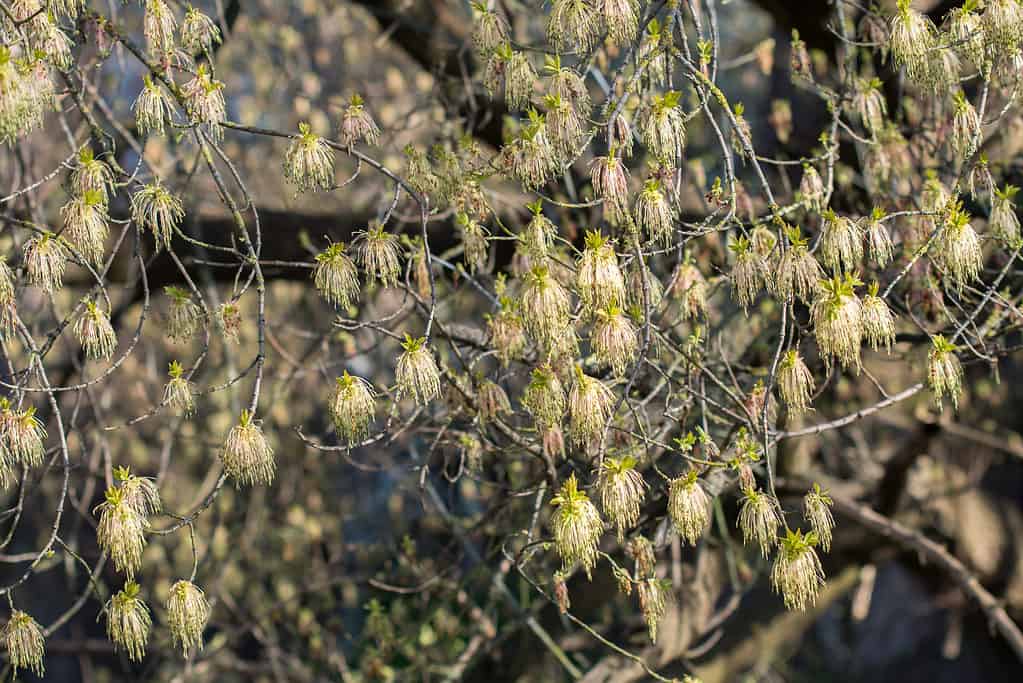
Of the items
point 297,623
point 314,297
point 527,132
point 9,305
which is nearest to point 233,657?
point 297,623

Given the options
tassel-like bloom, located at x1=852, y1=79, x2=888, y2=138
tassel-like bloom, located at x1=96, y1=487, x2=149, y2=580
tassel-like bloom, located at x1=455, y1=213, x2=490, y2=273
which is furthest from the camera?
tassel-like bloom, located at x1=852, y1=79, x2=888, y2=138

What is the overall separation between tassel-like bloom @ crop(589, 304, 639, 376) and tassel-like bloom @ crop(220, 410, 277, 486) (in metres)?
0.68

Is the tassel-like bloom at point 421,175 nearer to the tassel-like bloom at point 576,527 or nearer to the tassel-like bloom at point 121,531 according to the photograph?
the tassel-like bloom at point 576,527

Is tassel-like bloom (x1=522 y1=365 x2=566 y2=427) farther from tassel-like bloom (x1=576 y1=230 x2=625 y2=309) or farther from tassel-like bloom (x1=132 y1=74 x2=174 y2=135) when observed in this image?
tassel-like bloom (x1=132 y1=74 x2=174 y2=135)

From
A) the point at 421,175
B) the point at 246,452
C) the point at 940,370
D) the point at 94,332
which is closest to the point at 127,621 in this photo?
the point at 246,452

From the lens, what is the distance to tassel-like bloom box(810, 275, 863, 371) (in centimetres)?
221

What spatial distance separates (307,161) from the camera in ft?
7.89

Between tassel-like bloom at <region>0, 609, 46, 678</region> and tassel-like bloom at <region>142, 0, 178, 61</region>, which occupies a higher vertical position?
tassel-like bloom at <region>142, 0, 178, 61</region>

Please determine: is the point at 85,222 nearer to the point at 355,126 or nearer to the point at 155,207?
the point at 155,207

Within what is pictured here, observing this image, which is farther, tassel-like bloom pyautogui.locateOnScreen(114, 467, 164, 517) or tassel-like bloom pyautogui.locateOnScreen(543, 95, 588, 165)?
tassel-like bloom pyautogui.locateOnScreen(543, 95, 588, 165)

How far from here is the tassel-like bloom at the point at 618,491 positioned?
2.30 metres

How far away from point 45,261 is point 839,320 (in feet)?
4.92

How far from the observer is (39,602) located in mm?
8164

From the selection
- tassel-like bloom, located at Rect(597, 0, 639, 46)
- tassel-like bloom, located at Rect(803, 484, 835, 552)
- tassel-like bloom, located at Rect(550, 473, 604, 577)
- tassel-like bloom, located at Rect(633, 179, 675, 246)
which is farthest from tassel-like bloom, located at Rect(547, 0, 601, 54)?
tassel-like bloom, located at Rect(803, 484, 835, 552)
